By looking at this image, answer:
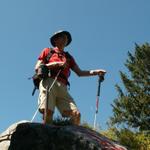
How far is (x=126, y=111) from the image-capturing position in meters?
27.8

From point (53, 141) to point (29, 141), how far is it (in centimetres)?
36

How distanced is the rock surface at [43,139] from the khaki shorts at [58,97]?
898mm

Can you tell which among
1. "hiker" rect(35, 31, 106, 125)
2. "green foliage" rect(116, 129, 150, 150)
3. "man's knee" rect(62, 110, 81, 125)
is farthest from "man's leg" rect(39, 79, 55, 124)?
"green foliage" rect(116, 129, 150, 150)

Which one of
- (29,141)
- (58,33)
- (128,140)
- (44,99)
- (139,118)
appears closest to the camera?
(29,141)

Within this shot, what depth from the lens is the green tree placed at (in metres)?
27.2

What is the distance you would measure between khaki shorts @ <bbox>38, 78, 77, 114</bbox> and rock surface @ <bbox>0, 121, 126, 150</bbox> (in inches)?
35.3

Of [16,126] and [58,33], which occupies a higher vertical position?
[58,33]

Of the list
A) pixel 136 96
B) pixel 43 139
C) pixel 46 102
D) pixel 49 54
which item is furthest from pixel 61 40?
pixel 136 96

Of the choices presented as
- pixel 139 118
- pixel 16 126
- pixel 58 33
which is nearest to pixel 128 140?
pixel 139 118

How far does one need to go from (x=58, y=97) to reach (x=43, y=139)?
54.3 inches

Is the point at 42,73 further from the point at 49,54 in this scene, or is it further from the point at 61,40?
the point at 61,40

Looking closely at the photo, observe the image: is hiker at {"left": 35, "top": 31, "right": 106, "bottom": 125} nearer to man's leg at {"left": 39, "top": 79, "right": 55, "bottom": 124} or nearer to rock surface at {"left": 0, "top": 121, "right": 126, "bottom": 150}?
man's leg at {"left": 39, "top": 79, "right": 55, "bottom": 124}

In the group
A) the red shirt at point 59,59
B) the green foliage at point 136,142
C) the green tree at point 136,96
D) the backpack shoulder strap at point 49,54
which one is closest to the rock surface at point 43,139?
the red shirt at point 59,59

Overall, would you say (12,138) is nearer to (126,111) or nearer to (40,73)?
(40,73)
